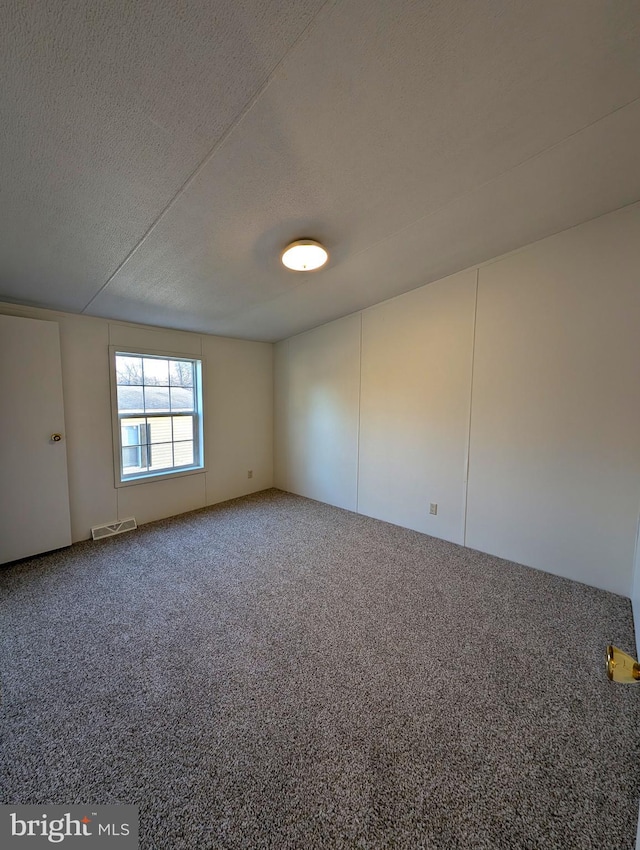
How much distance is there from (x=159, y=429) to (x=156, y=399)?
0.36 meters

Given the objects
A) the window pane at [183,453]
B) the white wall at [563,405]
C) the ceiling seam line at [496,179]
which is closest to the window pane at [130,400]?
the window pane at [183,453]

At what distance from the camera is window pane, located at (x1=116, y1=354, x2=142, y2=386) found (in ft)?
10.8

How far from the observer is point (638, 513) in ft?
7.08

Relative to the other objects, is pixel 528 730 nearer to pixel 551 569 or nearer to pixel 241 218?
pixel 551 569

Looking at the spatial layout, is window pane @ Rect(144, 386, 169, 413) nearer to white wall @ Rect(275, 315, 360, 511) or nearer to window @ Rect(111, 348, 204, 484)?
window @ Rect(111, 348, 204, 484)

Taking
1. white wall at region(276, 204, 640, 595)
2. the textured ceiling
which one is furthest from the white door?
white wall at region(276, 204, 640, 595)

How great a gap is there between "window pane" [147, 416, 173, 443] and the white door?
854 millimetres

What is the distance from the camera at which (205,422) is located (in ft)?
13.1

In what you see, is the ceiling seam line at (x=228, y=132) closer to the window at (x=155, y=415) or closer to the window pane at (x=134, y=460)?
the window at (x=155, y=415)

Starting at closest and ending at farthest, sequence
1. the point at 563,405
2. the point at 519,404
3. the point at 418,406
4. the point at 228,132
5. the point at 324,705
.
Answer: the point at 228,132 → the point at 324,705 → the point at 563,405 → the point at 519,404 → the point at 418,406

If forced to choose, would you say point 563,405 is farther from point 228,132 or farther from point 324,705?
point 228,132

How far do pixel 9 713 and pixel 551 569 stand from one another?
3.51m

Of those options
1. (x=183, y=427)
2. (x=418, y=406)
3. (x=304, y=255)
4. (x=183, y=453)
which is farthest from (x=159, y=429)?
(x=418, y=406)

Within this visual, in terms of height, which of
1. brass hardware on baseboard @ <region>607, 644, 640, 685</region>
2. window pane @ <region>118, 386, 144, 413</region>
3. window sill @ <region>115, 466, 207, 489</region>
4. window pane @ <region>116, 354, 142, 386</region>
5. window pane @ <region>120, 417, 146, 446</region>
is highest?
window pane @ <region>116, 354, 142, 386</region>
